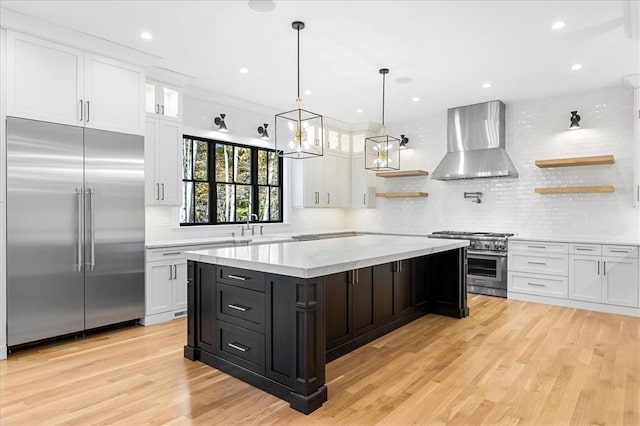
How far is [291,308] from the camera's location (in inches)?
104

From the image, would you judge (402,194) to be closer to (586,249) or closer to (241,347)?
(586,249)

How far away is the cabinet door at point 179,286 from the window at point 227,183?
0.97m

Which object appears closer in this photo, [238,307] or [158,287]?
[238,307]

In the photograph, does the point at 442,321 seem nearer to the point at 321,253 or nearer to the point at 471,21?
the point at 321,253

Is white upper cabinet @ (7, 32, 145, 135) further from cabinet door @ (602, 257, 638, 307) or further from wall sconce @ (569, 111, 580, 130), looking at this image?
cabinet door @ (602, 257, 638, 307)

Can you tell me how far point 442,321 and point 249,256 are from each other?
2.64m

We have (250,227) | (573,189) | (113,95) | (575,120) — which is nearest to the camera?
(113,95)

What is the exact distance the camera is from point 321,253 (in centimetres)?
329

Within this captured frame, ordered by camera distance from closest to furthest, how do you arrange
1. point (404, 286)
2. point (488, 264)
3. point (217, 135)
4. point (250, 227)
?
point (404, 286) → point (217, 135) → point (488, 264) → point (250, 227)

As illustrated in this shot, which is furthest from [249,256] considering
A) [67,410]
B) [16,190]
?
[16,190]

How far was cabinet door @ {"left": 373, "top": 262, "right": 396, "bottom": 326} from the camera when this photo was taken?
3.84 m

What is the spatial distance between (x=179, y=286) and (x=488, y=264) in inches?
176

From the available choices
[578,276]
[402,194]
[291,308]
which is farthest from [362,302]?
[402,194]

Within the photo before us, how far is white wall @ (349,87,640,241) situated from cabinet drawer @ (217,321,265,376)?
16.5 ft
